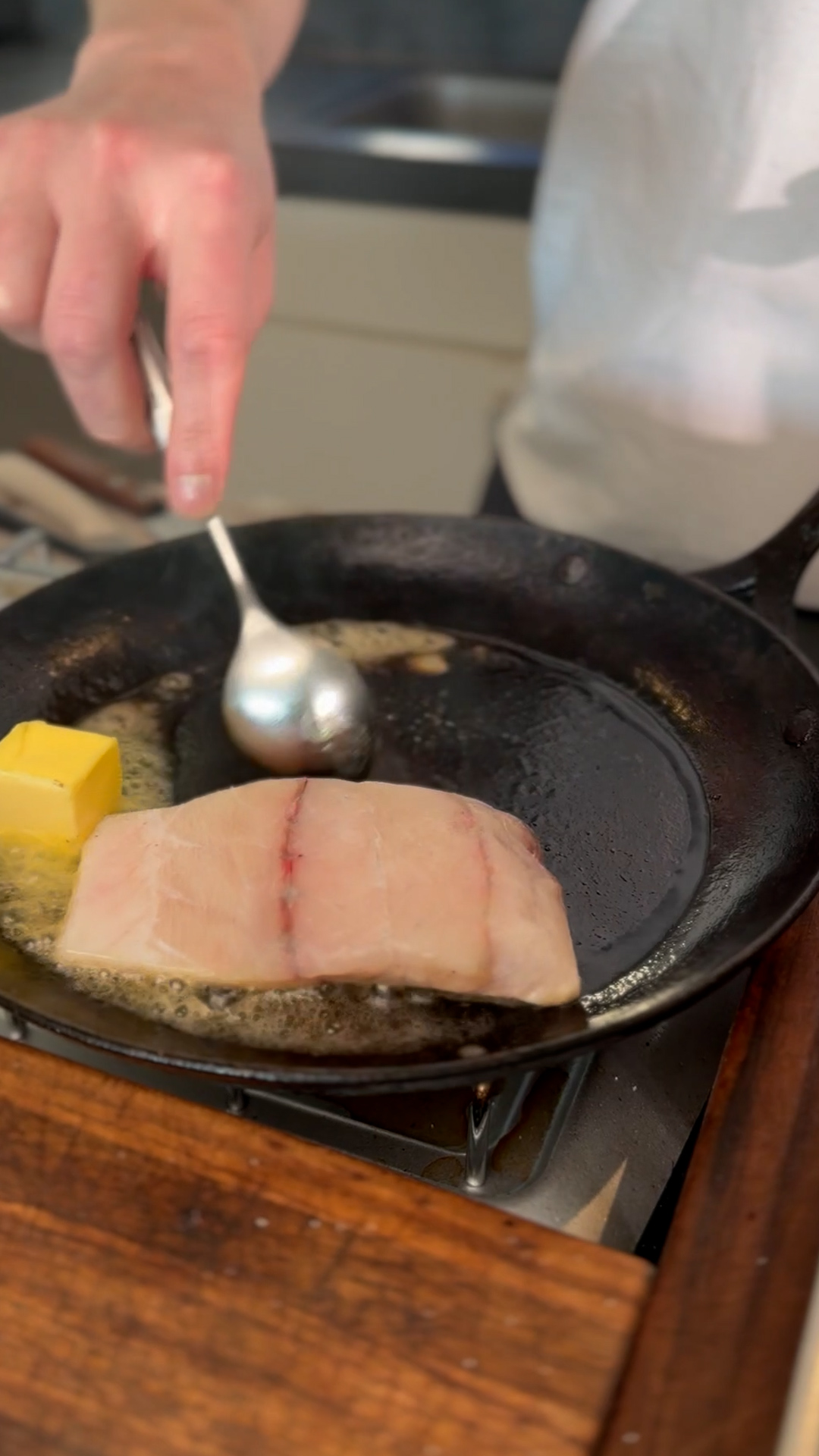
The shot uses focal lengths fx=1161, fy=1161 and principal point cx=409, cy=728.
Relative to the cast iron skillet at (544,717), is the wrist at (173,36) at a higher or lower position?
higher

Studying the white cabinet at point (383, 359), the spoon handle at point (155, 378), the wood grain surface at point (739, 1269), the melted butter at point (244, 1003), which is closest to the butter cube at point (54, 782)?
the melted butter at point (244, 1003)

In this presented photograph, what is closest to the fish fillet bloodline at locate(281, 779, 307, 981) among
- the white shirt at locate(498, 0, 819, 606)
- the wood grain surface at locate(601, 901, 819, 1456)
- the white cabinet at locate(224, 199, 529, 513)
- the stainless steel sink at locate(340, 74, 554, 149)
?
the wood grain surface at locate(601, 901, 819, 1456)

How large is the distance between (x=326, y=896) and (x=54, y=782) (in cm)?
18

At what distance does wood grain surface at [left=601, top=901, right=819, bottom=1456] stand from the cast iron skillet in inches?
2.4

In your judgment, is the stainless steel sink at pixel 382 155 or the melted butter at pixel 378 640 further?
the stainless steel sink at pixel 382 155

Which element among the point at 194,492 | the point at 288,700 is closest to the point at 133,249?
the point at 194,492

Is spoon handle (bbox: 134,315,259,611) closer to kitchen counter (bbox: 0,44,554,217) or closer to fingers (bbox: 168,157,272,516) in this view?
fingers (bbox: 168,157,272,516)

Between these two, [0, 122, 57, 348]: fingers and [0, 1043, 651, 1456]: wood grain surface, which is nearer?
[0, 1043, 651, 1456]: wood grain surface

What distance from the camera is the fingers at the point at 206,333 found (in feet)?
2.43

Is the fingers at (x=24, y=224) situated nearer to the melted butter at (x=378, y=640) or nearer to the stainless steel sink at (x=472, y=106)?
the melted butter at (x=378, y=640)

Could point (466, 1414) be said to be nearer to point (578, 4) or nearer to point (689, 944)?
point (689, 944)

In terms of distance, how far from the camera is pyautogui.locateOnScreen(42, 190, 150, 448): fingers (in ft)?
2.50

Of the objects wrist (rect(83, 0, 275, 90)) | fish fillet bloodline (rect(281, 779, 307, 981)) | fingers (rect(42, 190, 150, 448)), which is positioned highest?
wrist (rect(83, 0, 275, 90))

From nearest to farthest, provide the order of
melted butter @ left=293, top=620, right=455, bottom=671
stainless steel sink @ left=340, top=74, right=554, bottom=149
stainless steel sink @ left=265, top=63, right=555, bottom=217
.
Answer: melted butter @ left=293, top=620, right=455, bottom=671, stainless steel sink @ left=265, top=63, right=555, bottom=217, stainless steel sink @ left=340, top=74, right=554, bottom=149
